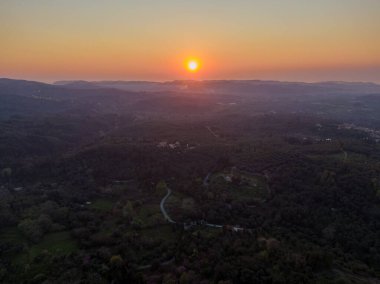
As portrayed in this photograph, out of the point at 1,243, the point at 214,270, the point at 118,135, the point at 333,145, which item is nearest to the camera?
the point at 214,270

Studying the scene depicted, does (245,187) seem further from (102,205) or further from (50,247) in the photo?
(50,247)

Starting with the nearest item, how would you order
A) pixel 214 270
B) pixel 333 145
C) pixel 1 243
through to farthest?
1. pixel 214 270
2. pixel 1 243
3. pixel 333 145

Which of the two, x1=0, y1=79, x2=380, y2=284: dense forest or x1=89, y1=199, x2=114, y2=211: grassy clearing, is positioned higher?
x1=0, y1=79, x2=380, y2=284: dense forest

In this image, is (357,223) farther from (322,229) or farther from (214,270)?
(214,270)

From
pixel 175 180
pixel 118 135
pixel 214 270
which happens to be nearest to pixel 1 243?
pixel 214 270

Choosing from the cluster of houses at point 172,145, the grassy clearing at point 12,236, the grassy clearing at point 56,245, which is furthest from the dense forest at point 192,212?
the cluster of houses at point 172,145

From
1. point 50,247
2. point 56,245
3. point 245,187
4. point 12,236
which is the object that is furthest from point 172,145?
point 50,247

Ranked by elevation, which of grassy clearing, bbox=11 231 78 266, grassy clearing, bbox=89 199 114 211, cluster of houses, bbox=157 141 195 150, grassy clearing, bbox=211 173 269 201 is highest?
cluster of houses, bbox=157 141 195 150

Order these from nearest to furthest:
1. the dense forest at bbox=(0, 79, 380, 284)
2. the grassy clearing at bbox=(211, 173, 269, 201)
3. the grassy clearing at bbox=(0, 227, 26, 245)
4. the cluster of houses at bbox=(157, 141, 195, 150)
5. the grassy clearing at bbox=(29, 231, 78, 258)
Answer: the dense forest at bbox=(0, 79, 380, 284), the grassy clearing at bbox=(29, 231, 78, 258), the grassy clearing at bbox=(0, 227, 26, 245), the grassy clearing at bbox=(211, 173, 269, 201), the cluster of houses at bbox=(157, 141, 195, 150)

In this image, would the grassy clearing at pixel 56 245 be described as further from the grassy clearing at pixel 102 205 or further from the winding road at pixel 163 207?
the winding road at pixel 163 207

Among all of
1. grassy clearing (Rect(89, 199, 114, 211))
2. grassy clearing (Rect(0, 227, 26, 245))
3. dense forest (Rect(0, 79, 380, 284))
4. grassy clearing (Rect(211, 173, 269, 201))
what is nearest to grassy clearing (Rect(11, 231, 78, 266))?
dense forest (Rect(0, 79, 380, 284))

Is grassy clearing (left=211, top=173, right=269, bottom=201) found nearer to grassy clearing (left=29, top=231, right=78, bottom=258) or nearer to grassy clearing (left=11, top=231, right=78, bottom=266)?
grassy clearing (left=29, top=231, right=78, bottom=258)
